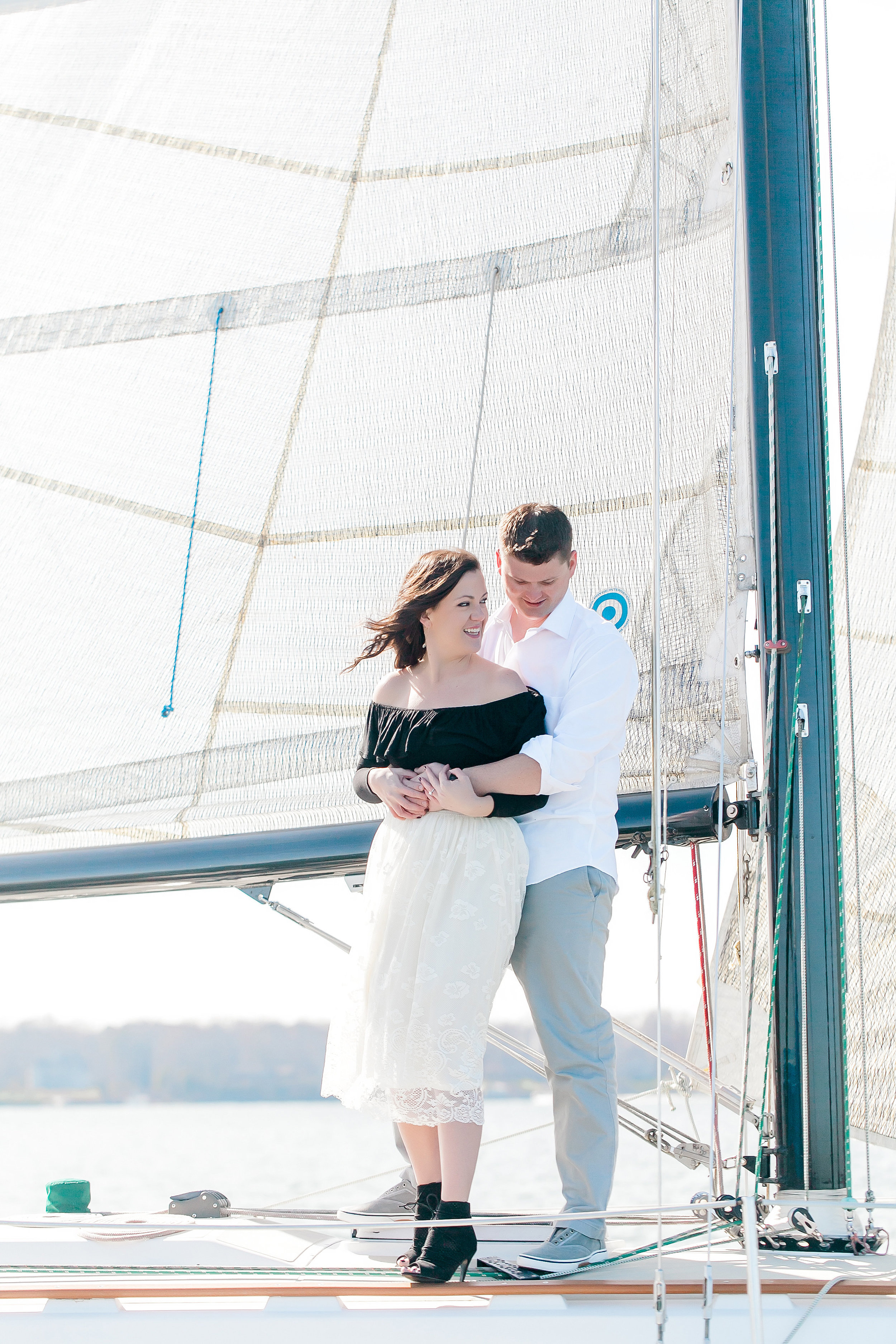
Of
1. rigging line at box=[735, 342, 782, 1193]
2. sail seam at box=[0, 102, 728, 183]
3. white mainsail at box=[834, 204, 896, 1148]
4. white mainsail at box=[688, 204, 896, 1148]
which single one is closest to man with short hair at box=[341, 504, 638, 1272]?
rigging line at box=[735, 342, 782, 1193]

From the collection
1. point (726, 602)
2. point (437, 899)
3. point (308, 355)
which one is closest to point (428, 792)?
point (437, 899)

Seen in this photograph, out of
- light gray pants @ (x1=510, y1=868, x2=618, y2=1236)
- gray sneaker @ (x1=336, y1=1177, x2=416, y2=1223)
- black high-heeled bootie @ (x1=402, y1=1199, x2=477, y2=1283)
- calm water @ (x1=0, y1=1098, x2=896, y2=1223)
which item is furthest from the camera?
calm water @ (x1=0, y1=1098, x2=896, y2=1223)

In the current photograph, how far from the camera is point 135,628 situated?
274 centimetres

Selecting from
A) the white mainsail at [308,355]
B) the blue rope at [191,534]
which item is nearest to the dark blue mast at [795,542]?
the white mainsail at [308,355]

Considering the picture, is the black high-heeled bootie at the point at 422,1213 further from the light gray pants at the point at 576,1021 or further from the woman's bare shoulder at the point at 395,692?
the woman's bare shoulder at the point at 395,692

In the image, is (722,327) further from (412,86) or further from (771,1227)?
(771,1227)

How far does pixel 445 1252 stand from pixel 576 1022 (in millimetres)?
354

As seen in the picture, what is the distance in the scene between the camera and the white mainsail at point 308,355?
103 inches

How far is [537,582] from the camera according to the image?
2061mm

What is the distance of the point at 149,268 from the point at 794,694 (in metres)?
1.65

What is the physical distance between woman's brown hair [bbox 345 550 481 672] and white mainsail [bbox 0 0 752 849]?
0.53 meters

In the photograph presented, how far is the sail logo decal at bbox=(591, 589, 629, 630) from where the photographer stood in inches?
99.9

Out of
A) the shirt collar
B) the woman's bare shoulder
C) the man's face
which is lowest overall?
the woman's bare shoulder

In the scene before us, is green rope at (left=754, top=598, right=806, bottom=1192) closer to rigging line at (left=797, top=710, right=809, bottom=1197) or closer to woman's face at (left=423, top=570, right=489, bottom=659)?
rigging line at (left=797, top=710, right=809, bottom=1197)
